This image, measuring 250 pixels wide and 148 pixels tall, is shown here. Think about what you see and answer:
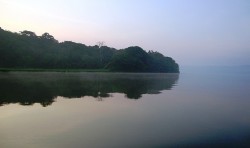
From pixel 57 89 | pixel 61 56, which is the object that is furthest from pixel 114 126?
pixel 61 56

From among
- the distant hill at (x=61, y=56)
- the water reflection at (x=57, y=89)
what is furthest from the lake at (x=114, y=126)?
the distant hill at (x=61, y=56)

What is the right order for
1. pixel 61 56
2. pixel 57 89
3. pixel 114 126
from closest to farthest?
pixel 114 126 → pixel 57 89 → pixel 61 56

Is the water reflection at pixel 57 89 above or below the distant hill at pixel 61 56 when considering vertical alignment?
below

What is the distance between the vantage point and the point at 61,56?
97250 mm

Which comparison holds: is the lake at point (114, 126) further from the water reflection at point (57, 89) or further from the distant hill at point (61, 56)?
Result: the distant hill at point (61, 56)

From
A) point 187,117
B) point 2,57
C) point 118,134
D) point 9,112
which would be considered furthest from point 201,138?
point 2,57

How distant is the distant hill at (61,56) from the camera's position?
8656cm

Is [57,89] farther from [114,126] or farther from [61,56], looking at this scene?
[61,56]

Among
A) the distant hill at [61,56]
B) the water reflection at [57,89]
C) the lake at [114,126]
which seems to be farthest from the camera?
the distant hill at [61,56]

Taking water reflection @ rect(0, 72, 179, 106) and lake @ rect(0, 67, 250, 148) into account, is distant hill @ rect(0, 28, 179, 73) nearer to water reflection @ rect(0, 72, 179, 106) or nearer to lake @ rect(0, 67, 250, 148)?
water reflection @ rect(0, 72, 179, 106)

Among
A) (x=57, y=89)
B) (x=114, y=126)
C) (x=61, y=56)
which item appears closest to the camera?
(x=114, y=126)

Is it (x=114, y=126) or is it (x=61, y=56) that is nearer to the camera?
(x=114, y=126)

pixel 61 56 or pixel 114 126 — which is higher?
pixel 61 56

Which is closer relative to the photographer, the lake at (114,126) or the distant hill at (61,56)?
the lake at (114,126)
